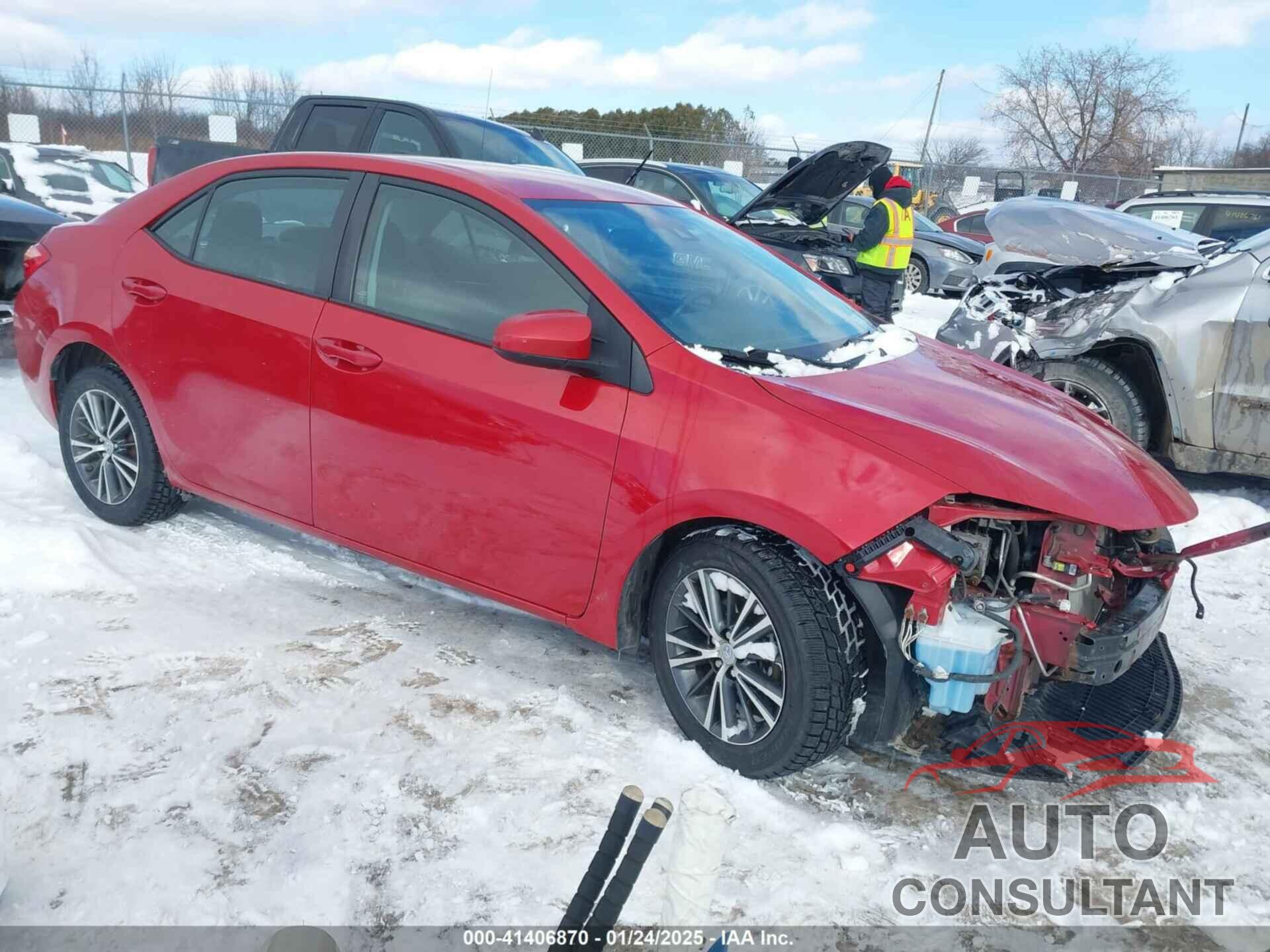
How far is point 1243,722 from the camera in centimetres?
340

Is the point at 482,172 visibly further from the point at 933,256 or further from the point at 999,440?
the point at 933,256

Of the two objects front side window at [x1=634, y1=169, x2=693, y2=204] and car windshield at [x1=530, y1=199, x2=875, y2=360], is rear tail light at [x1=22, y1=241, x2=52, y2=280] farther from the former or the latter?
front side window at [x1=634, y1=169, x2=693, y2=204]

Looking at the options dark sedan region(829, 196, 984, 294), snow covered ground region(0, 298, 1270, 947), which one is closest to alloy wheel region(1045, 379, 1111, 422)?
snow covered ground region(0, 298, 1270, 947)

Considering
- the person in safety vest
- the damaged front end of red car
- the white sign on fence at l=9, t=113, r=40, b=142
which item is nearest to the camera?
the damaged front end of red car

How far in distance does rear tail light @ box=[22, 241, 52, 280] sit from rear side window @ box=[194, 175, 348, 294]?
1.02m

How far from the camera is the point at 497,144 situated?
7.32 meters

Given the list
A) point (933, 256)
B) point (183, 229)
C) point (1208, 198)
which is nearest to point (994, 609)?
point (183, 229)

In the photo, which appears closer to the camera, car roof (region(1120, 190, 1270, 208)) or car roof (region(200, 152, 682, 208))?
car roof (region(200, 152, 682, 208))

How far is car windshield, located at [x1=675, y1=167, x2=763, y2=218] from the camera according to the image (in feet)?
35.0

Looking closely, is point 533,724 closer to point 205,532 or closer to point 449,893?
point 449,893

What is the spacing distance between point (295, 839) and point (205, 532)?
229 centimetres

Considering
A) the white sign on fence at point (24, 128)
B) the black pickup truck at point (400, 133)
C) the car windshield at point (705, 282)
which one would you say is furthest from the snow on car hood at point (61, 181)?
the car windshield at point (705, 282)

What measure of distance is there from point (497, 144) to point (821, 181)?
98.6 inches

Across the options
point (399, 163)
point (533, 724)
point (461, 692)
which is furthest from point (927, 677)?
point (399, 163)
